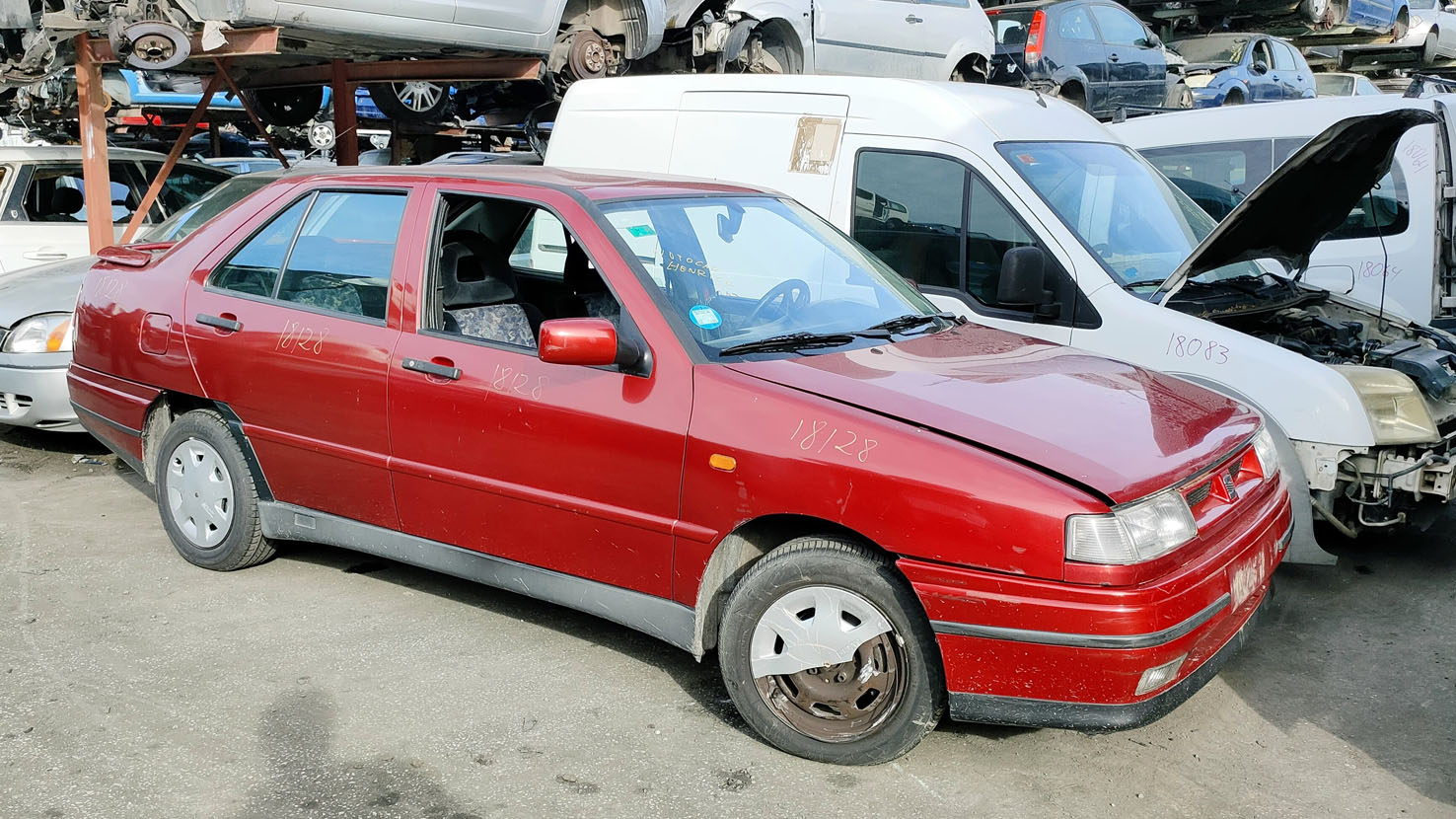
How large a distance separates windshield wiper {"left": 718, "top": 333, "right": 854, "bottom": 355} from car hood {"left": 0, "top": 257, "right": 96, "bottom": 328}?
14.3 feet

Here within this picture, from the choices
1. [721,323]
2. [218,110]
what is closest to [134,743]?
[721,323]

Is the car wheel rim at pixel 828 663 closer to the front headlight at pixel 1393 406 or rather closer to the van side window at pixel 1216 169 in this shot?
the front headlight at pixel 1393 406

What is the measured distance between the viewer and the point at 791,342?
3.87 m

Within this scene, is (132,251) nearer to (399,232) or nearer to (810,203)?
(399,232)

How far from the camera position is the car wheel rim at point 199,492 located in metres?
4.88

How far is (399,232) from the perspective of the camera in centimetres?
436

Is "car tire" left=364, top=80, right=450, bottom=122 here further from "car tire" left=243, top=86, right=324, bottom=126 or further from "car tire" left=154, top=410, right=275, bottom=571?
"car tire" left=154, top=410, right=275, bottom=571

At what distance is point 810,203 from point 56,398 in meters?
4.02

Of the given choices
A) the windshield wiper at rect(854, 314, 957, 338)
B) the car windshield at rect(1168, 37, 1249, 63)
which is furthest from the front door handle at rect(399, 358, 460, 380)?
the car windshield at rect(1168, 37, 1249, 63)

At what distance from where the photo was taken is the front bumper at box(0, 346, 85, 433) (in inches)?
260

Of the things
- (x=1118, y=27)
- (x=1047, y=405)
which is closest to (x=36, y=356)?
(x=1047, y=405)

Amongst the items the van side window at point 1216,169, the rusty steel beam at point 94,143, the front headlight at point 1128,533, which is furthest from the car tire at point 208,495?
the van side window at point 1216,169

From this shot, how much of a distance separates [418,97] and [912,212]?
738cm

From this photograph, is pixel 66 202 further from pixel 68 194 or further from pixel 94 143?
pixel 94 143
